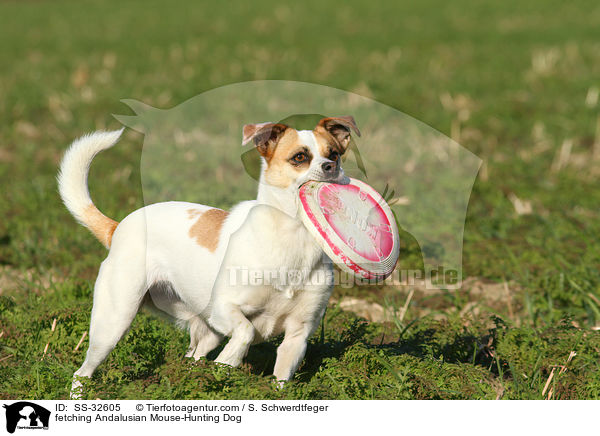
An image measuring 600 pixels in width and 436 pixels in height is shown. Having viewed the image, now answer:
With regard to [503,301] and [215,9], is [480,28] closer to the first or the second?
[215,9]

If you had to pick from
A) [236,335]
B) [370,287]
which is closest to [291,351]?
[236,335]

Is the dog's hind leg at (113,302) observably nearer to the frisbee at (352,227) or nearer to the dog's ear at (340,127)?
the frisbee at (352,227)

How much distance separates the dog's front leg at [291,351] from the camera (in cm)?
379

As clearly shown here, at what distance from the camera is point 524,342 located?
4441 mm

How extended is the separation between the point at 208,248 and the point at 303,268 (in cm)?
55

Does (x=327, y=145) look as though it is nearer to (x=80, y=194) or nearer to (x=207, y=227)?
(x=207, y=227)

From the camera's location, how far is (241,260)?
3.69 meters

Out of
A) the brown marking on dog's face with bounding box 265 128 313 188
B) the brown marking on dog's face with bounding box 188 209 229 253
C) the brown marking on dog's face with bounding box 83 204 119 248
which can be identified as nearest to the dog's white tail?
the brown marking on dog's face with bounding box 83 204 119 248

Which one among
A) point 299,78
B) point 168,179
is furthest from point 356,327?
point 299,78

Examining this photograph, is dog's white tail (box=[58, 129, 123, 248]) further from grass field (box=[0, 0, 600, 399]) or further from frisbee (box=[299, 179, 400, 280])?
A: frisbee (box=[299, 179, 400, 280])

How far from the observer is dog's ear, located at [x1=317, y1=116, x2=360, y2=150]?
13.0 ft

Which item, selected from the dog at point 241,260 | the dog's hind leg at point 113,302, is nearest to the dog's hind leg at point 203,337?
the dog at point 241,260

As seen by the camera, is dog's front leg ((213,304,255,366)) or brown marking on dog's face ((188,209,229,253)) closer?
dog's front leg ((213,304,255,366))
